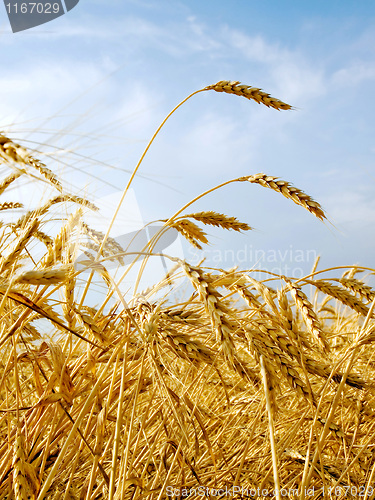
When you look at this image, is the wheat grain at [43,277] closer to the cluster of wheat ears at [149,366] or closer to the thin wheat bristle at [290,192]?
the cluster of wheat ears at [149,366]

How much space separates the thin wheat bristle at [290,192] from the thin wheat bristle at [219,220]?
0.26 m

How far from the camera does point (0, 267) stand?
54.7 inches

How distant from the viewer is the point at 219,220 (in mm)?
1917

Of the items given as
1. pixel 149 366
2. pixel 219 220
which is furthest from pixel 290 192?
pixel 149 366

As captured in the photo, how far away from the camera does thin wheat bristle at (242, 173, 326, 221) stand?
1559 mm

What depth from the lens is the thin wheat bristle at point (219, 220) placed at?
6.17 feet

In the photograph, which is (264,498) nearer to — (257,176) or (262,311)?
(262,311)

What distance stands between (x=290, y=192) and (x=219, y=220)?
0.39m

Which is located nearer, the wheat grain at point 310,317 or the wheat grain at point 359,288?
the wheat grain at point 310,317

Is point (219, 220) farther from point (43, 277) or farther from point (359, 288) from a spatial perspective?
point (43, 277)

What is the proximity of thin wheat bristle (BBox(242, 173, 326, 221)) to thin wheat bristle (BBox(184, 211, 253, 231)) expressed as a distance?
0.26m

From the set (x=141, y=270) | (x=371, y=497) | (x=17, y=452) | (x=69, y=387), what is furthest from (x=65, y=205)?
(x=371, y=497)

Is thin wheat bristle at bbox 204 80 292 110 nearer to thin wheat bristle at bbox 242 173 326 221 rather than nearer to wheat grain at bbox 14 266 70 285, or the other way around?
thin wheat bristle at bbox 242 173 326 221

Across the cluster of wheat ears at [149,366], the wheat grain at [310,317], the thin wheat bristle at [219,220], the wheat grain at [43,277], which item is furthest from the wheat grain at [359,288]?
the wheat grain at [43,277]
